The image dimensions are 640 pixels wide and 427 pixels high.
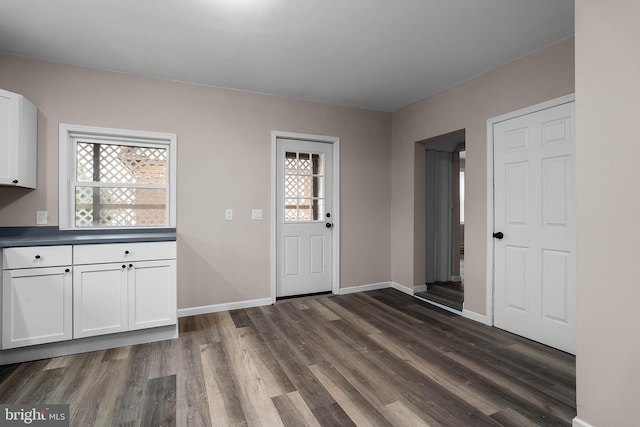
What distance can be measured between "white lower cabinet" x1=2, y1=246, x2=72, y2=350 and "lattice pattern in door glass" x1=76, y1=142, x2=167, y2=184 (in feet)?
3.31

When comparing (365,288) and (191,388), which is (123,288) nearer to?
(191,388)

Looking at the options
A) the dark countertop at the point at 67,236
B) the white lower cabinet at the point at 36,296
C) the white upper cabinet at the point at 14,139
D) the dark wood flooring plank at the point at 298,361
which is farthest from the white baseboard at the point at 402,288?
the white upper cabinet at the point at 14,139

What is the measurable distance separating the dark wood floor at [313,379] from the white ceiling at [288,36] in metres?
2.58

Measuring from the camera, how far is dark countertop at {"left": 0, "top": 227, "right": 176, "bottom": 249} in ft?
7.86

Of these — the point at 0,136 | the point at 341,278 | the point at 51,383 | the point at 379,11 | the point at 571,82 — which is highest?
the point at 379,11

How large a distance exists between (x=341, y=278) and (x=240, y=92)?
8.87ft

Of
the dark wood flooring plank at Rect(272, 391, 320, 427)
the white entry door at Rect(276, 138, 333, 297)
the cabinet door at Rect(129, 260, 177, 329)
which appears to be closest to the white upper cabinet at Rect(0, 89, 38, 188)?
the cabinet door at Rect(129, 260, 177, 329)

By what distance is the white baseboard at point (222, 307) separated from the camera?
3395 mm

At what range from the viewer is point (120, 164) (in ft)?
10.6

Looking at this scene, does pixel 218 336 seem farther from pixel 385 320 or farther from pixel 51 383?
pixel 385 320

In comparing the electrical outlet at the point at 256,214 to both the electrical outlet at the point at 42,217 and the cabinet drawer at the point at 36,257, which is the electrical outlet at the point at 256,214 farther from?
the electrical outlet at the point at 42,217

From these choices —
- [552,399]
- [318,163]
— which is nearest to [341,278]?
[318,163]

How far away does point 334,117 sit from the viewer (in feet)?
13.6

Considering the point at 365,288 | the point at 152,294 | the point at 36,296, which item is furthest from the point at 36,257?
the point at 365,288
